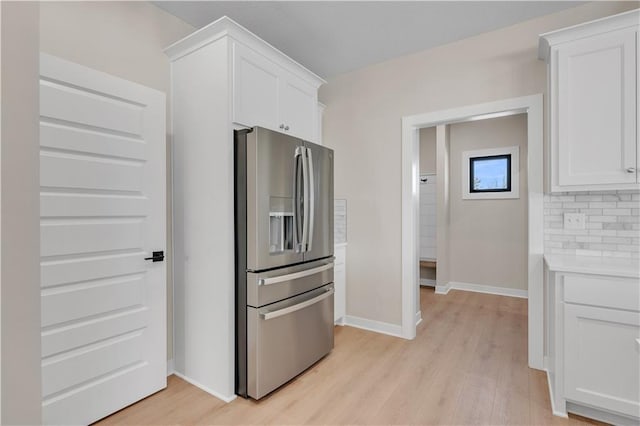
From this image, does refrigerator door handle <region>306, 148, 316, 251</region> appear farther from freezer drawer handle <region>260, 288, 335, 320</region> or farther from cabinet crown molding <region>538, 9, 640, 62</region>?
cabinet crown molding <region>538, 9, 640, 62</region>

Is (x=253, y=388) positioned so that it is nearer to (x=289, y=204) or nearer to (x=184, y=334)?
(x=184, y=334)

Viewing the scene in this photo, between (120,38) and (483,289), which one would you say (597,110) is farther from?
(483,289)

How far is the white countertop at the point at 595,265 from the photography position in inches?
67.3

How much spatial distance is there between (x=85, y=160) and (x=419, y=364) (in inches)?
108

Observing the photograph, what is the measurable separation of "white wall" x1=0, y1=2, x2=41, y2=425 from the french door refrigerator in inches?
54.2

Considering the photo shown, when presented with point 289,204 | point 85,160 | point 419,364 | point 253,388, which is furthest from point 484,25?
point 253,388

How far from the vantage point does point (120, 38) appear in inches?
84.5

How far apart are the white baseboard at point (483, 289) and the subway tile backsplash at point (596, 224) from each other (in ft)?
8.12

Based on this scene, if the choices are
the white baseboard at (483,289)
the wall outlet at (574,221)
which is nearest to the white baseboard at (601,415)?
the wall outlet at (574,221)

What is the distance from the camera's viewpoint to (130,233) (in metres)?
2.04

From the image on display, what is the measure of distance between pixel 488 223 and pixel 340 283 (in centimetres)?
276

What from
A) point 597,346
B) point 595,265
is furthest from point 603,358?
point 595,265

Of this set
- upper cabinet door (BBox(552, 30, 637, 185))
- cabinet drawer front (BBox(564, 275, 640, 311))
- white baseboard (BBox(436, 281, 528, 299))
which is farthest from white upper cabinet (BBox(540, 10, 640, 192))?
white baseboard (BBox(436, 281, 528, 299))

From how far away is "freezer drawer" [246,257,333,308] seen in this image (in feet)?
6.75
